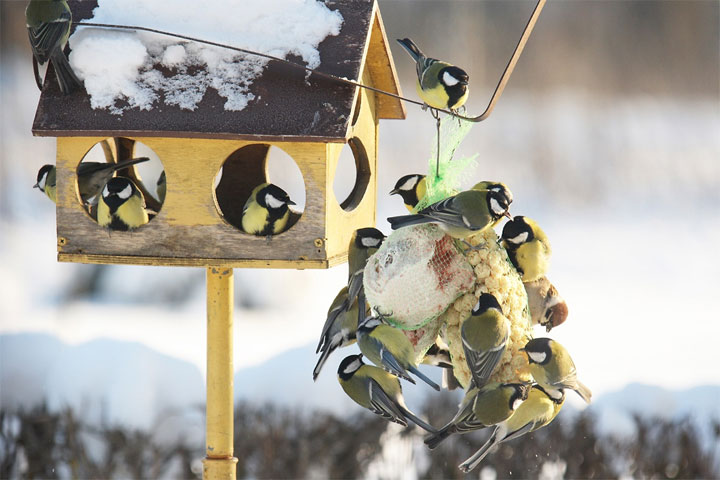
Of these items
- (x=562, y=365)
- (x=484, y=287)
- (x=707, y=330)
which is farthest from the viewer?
(x=707, y=330)

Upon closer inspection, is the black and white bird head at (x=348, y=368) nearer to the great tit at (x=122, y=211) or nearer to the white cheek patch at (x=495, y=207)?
the white cheek patch at (x=495, y=207)

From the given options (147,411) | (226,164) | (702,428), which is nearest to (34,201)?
(147,411)

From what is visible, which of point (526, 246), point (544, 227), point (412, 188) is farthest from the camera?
point (544, 227)

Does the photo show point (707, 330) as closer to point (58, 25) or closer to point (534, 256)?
point (534, 256)

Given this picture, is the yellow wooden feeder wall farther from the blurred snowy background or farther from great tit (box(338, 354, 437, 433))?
the blurred snowy background

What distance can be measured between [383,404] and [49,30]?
100 cm

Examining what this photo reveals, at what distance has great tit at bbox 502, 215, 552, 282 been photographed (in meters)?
1.51

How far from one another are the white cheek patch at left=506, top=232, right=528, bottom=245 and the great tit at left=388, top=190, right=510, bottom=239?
0.11 metres

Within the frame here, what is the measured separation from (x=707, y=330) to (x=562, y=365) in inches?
125

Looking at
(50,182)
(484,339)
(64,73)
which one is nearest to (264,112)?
(64,73)

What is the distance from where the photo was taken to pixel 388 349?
1.39 m

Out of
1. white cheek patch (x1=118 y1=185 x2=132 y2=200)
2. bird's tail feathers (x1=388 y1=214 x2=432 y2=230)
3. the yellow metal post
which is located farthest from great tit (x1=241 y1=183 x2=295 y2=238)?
bird's tail feathers (x1=388 y1=214 x2=432 y2=230)

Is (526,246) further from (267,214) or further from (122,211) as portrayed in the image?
(122,211)

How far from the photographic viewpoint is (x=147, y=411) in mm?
3373
